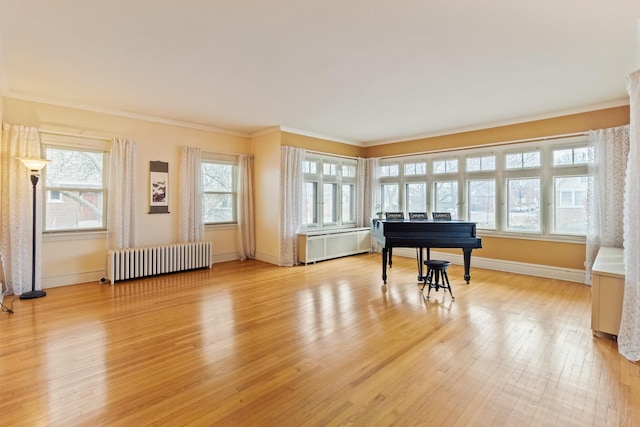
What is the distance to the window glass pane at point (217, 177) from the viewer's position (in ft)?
21.6

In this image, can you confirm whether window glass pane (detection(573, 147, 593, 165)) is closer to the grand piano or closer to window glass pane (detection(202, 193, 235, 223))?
the grand piano

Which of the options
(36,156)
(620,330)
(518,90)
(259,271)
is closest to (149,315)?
(259,271)

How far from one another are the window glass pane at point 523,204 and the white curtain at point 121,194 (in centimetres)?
684

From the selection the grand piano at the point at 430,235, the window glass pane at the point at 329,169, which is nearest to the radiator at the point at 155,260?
the window glass pane at the point at 329,169

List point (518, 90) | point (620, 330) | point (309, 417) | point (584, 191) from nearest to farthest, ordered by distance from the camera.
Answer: point (309, 417), point (620, 330), point (518, 90), point (584, 191)

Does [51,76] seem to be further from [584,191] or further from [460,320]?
[584,191]

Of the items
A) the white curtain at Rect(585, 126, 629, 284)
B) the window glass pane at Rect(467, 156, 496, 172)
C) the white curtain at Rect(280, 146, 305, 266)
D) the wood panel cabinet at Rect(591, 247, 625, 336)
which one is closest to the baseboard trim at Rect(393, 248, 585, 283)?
the white curtain at Rect(585, 126, 629, 284)

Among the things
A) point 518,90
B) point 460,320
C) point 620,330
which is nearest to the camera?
point 620,330

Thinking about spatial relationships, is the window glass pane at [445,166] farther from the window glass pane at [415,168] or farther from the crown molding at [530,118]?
the crown molding at [530,118]

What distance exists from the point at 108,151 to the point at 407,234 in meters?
5.04

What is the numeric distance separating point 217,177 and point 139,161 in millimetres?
1530

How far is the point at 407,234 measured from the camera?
15.5ft

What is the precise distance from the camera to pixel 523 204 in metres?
5.89

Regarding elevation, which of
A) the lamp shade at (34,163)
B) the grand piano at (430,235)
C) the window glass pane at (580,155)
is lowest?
the grand piano at (430,235)
